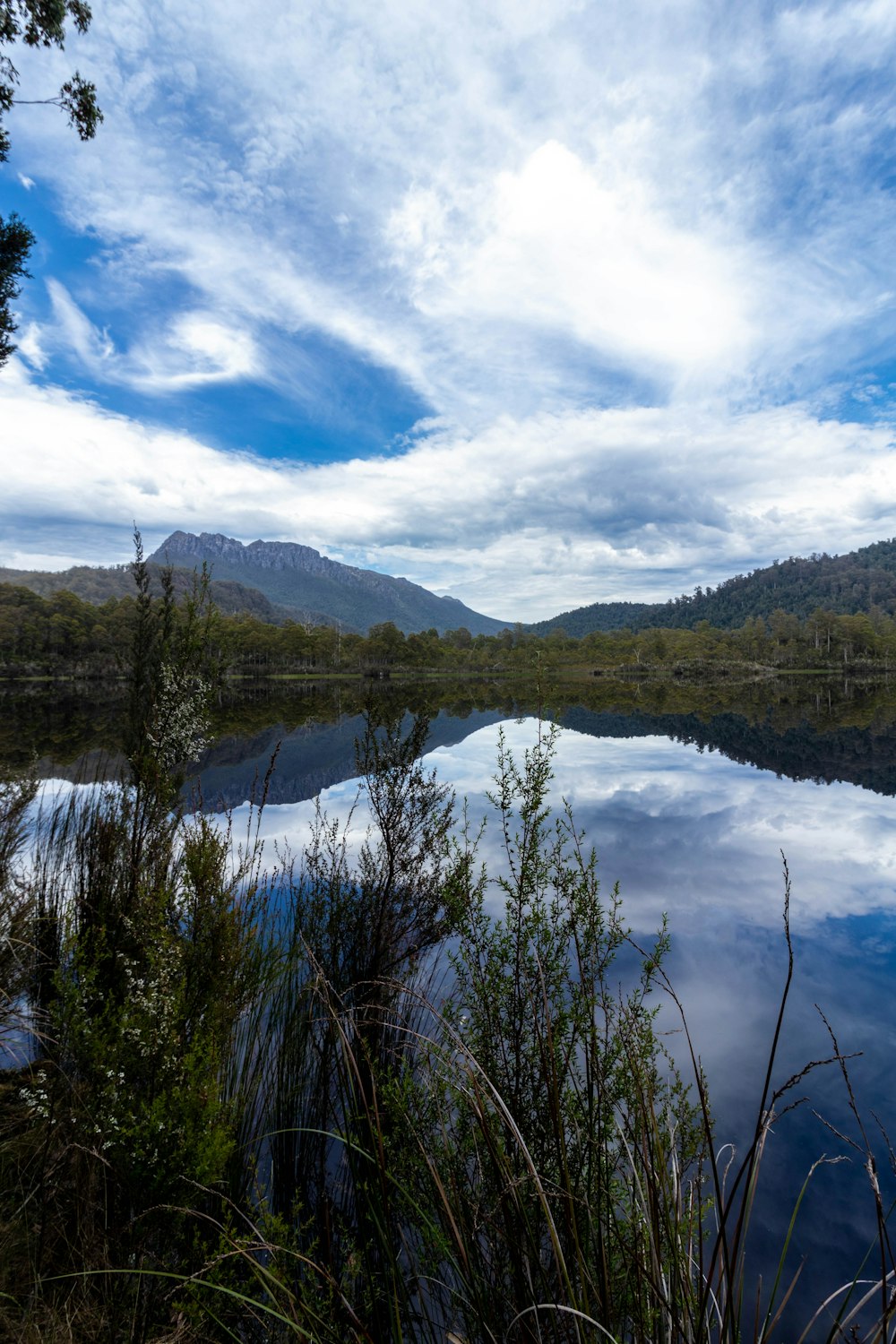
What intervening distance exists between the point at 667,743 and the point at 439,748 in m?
11.2

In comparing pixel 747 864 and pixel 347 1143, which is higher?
pixel 347 1143

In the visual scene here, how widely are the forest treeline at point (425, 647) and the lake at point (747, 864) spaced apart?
54.8 m

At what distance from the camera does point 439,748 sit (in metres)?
28.2

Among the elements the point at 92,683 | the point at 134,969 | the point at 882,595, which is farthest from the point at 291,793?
the point at 882,595

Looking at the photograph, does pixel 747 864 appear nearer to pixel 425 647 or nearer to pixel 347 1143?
pixel 347 1143

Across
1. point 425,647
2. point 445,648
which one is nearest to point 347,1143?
point 425,647

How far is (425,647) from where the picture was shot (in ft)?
403

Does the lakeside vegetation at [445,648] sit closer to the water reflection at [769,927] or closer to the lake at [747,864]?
the lake at [747,864]

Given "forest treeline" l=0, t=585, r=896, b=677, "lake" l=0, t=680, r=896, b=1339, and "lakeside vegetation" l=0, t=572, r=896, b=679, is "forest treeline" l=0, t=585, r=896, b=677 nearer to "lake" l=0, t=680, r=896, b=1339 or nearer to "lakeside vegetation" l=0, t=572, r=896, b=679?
"lakeside vegetation" l=0, t=572, r=896, b=679

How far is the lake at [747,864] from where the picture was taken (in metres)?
5.50

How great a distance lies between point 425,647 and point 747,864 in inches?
4368

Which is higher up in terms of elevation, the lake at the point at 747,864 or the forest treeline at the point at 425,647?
the forest treeline at the point at 425,647

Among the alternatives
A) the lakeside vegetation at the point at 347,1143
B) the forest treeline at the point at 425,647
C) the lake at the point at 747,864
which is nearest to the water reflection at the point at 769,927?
Answer: the lake at the point at 747,864

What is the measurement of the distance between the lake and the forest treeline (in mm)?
54788
